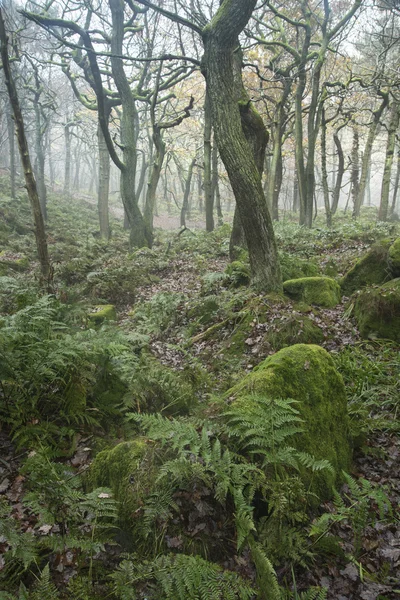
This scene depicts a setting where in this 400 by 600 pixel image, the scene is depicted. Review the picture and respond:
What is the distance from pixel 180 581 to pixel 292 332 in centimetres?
397

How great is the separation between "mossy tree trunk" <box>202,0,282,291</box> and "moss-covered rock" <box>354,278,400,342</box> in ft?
5.80

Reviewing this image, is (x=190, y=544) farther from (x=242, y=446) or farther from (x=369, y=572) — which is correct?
(x=369, y=572)

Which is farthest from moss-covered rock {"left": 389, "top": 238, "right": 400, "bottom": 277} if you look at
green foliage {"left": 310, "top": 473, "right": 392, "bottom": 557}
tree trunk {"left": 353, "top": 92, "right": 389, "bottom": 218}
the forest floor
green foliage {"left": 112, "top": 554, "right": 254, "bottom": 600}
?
tree trunk {"left": 353, "top": 92, "right": 389, "bottom": 218}

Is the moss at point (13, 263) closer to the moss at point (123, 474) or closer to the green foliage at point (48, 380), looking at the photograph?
the green foliage at point (48, 380)

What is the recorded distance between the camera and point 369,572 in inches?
91.6

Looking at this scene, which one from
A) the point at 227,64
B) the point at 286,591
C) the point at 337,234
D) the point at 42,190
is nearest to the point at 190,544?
the point at 286,591

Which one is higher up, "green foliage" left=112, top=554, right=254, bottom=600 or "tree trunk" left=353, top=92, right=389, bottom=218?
"tree trunk" left=353, top=92, right=389, bottom=218

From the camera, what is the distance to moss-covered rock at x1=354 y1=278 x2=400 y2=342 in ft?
17.7

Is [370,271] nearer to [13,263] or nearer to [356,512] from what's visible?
[356,512]

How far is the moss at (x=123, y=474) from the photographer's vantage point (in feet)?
7.87

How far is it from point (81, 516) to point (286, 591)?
4.39ft

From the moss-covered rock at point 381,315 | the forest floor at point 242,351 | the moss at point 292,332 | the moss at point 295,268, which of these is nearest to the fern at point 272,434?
the forest floor at point 242,351

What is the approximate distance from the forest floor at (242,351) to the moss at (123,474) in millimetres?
237

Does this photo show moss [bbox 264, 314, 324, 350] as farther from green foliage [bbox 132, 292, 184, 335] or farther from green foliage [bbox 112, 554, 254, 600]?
green foliage [bbox 112, 554, 254, 600]
